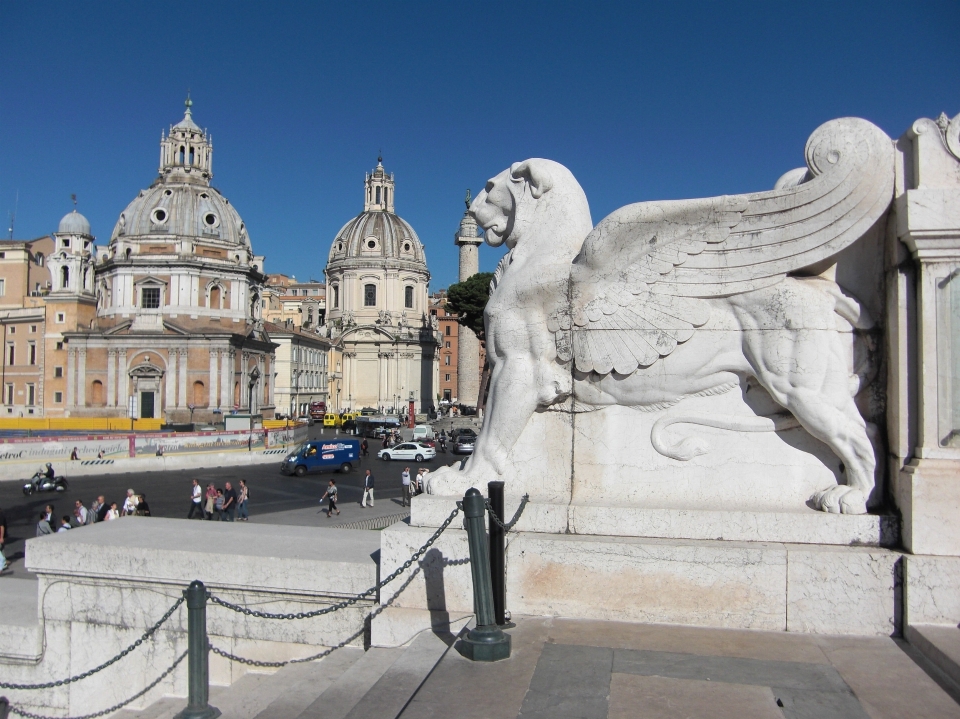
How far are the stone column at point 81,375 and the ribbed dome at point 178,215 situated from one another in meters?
8.17

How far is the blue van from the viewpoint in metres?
24.3

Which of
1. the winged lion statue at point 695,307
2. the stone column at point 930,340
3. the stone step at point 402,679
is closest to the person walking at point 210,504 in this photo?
the winged lion statue at point 695,307

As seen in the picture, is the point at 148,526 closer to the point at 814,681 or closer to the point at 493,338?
the point at 493,338

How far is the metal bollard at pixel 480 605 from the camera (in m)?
3.26

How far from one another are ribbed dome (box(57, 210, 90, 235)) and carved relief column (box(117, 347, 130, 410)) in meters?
10.5

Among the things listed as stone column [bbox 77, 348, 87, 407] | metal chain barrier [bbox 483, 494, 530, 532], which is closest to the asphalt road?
metal chain barrier [bbox 483, 494, 530, 532]

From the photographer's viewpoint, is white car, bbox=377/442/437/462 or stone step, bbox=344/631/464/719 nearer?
stone step, bbox=344/631/464/719

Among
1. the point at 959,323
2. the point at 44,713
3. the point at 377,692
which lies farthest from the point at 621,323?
the point at 44,713

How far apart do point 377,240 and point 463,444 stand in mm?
43479

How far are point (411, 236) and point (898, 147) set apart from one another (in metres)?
71.1

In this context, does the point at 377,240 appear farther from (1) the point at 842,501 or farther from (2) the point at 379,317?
(1) the point at 842,501

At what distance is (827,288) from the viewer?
13.3 feet

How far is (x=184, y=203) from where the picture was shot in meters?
49.7

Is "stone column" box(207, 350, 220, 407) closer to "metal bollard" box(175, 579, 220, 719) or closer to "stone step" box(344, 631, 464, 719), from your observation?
"stone step" box(344, 631, 464, 719)
